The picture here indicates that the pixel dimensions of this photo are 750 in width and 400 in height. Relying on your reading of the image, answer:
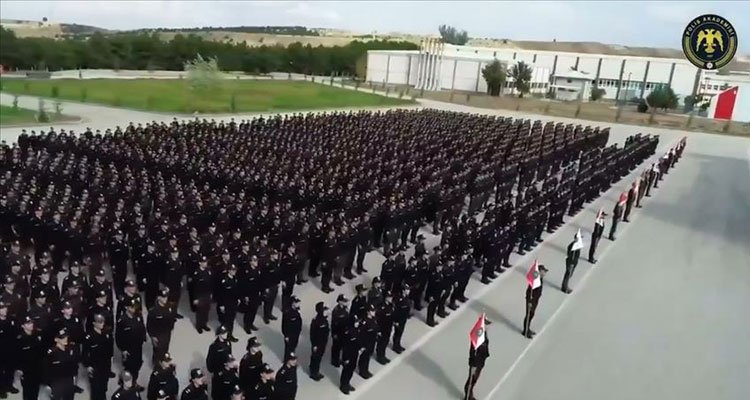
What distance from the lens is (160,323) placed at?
728 cm

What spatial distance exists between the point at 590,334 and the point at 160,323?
20.3 ft

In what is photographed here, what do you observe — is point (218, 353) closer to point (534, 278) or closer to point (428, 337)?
point (428, 337)

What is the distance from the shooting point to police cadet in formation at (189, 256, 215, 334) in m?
8.45

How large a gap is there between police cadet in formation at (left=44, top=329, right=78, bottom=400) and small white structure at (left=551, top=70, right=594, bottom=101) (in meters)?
69.0

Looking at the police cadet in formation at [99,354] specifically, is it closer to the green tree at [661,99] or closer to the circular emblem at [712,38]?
the circular emblem at [712,38]

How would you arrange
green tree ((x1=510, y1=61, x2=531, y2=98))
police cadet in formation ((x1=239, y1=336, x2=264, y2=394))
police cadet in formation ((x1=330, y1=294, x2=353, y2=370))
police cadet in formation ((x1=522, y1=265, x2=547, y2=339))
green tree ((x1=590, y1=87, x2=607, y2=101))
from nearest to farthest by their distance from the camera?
police cadet in formation ((x1=239, y1=336, x2=264, y2=394)) → police cadet in formation ((x1=330, y1=294, x2=353, y2=370)) → police cadet in formation ((x1=522, y1=265, x2=547, y2=339)) → green tree ((x1=510, y1=61, x2=531, y2=98)) → green tree ((x1=590, y1=87, x2=607, y2=101))

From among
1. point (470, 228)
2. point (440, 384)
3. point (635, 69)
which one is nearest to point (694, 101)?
point (635, 69)

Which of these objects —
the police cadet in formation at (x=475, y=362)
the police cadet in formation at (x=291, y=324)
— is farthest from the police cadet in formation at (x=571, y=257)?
the police cadet in formation at (x=291, y=324)

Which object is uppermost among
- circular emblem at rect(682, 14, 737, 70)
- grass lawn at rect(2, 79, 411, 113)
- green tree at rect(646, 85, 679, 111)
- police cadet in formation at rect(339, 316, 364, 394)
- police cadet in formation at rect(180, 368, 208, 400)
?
circular emblem at rect(682, 14, 737, 70)

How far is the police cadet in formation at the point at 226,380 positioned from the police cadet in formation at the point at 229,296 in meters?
1.92

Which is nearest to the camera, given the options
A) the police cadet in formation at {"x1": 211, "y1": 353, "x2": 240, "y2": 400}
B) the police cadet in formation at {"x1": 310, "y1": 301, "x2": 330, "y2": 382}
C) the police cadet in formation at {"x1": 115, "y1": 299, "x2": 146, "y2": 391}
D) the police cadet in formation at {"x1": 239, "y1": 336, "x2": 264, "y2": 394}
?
the police cadet in formation at {"x1": 211, "y1": 353, "x2": 240, "y2": 400}

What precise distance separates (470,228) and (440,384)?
4.29 metres

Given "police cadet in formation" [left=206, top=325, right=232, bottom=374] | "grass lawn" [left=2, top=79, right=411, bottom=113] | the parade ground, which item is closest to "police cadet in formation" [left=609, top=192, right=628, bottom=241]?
the parade ground

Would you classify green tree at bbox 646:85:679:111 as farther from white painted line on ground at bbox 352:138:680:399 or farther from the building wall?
white painted line on ground at bbox 352:138:680:399
